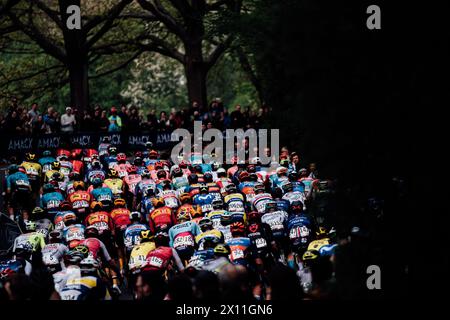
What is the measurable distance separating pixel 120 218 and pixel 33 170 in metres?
6.51

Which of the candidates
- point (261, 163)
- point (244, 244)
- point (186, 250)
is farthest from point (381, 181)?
point (261, 163)

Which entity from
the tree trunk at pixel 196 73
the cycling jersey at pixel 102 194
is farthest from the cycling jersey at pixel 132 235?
the tree trunk at pixel 196 73

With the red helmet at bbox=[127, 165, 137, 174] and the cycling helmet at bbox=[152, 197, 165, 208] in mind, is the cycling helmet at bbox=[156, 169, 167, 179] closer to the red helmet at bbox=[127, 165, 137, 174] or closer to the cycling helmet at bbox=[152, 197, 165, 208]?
the red helmet at bbox=[127, 165, 137, 174]

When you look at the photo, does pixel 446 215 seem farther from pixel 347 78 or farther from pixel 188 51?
pixel 188 51

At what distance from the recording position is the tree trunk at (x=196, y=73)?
41.5 metres

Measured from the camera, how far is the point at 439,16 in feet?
35.8

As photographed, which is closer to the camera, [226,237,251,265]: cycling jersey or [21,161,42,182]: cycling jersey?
[226,237,251,265]: cycling jersey

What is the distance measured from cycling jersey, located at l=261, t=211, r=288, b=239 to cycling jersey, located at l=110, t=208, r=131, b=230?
2.93 m

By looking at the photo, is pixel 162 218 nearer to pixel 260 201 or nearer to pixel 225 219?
pixel 225 219

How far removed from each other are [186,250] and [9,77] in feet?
95.6

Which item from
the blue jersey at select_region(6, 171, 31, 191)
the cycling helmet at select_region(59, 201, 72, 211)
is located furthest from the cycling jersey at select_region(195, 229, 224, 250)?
the blue jersey at select_region(6, 171, 31, 191)

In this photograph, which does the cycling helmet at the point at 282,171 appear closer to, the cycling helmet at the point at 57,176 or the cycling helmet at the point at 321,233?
the cycling helmet at the point at 57,176

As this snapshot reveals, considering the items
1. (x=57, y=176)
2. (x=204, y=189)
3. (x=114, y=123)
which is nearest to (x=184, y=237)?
(x=204, y=189)

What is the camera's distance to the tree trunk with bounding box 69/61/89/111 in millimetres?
39344
